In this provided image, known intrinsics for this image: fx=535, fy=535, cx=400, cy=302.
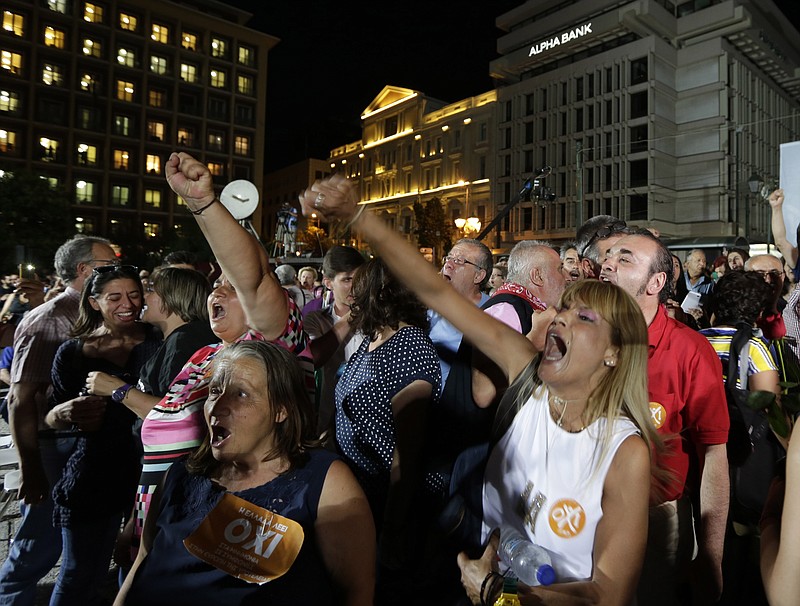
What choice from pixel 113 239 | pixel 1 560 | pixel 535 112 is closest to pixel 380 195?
pixel 535 112

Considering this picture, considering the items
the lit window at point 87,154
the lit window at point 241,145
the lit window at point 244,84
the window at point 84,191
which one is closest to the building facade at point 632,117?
the lit window at point 241,145

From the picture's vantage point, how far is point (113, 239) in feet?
164

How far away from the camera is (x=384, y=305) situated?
9.65 feet

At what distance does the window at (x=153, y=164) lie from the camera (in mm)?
54531

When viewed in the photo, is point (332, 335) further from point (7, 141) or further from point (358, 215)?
point (7, 141)

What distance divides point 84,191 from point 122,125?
25.2 ft

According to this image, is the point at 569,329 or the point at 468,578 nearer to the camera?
the point at 468,578

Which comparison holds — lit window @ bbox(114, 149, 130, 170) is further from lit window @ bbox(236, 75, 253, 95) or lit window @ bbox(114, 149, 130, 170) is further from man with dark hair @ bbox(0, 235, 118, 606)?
man with dark hair @ bbox(0, 235, 118, 606)

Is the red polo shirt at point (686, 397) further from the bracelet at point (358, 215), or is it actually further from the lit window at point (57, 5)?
the lit window at point (57, 5)

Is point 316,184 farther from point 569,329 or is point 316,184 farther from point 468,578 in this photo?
point 468,578

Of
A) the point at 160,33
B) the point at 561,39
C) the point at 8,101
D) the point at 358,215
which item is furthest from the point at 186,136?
the point at 358,215

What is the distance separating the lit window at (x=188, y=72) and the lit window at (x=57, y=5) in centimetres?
1087

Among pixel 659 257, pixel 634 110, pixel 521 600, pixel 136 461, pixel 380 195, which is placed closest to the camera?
pixel 521 600

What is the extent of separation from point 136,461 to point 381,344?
1578 mm
